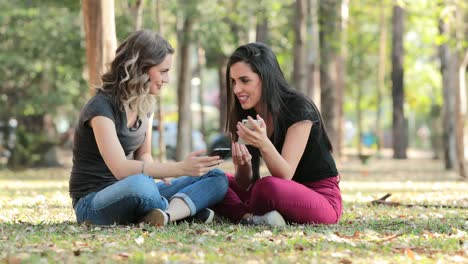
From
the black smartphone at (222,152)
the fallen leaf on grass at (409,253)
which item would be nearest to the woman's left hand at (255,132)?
the black smartphone at (222,152)

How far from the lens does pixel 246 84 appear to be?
23.4 ft

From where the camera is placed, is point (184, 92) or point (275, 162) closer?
point (275, 162)

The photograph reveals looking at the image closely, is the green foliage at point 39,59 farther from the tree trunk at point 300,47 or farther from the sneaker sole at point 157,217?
the sneaker sole at point 157,217

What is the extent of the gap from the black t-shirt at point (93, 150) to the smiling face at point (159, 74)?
0.30m

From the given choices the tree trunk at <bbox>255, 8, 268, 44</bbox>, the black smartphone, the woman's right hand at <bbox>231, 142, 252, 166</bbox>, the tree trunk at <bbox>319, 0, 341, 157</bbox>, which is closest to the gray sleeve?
the black smartphone

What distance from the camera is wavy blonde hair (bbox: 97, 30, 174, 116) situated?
691cm

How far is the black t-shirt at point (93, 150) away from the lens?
6.95m

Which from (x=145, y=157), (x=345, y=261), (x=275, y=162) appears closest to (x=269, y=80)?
(x=275, y=162)

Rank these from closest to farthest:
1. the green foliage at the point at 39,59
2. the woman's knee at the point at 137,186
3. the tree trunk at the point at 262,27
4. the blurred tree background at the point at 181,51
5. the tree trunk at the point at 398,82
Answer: the woman's knee at the point at 137,186, the blurred tree background at the point at 181,51, the green foliage at the point at 39,59, the tree trunk at the point at 262,27, the tree trunk at the point at 398,82

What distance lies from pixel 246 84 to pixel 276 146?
630 millimetres

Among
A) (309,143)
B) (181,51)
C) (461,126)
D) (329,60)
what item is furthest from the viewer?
(329,60)

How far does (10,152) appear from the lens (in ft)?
78.8

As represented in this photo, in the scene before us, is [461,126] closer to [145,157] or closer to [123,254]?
[145,157]

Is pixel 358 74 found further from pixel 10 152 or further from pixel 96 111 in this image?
pixel 96 111
